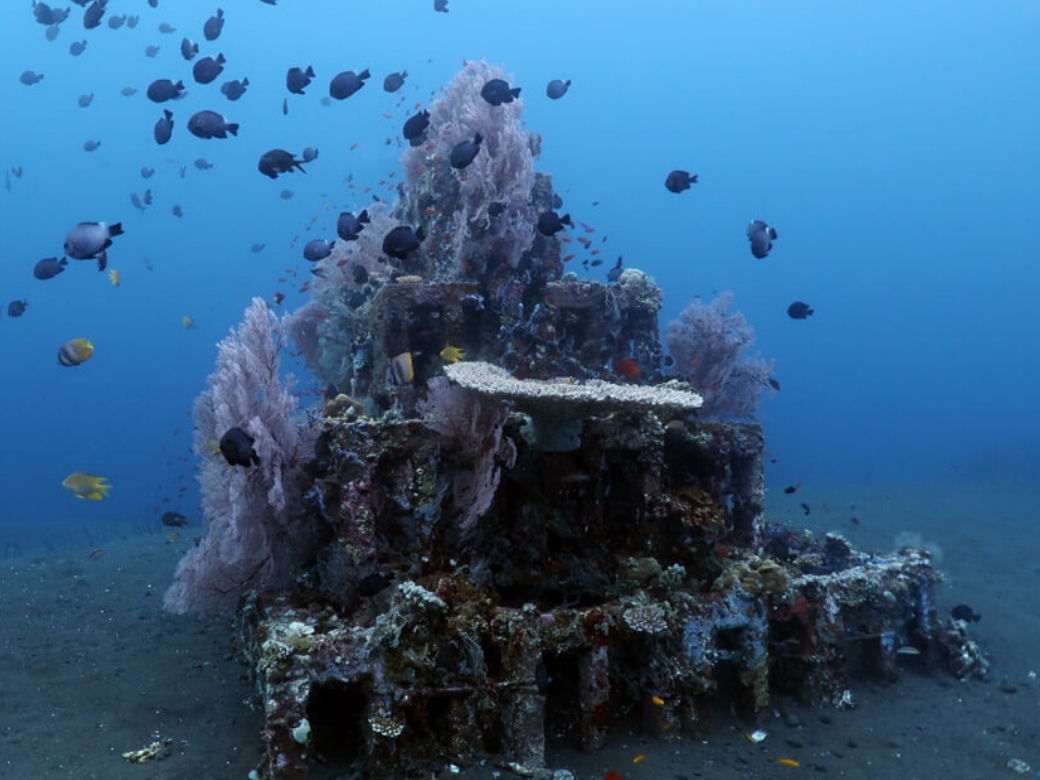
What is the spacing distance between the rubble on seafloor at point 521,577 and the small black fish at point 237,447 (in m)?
0.85

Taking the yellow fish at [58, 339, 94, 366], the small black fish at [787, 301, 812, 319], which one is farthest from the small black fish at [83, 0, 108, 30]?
the small black fish at [787, 301, 812, 319]

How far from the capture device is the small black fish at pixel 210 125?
319 inches

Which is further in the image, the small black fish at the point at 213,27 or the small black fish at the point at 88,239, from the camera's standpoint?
the small black fish at the point at 213,27

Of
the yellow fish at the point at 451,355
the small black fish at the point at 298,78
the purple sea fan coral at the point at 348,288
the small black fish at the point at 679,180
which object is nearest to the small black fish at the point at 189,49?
the small black fish at the point at 298,78

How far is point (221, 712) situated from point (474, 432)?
11.1 ft

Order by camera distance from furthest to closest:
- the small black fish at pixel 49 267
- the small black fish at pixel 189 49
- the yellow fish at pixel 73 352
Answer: the small black fish at pixel 189 49, the small black fish at pixel 49 267, the yellow fish at pixel 73 352

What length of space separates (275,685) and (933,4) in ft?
434

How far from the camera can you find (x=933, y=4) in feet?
336

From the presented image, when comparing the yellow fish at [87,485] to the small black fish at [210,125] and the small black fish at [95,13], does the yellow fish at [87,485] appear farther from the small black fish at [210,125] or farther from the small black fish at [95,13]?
the small black fish at [95,13]

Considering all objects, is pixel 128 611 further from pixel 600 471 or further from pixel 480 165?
pixel 480 165

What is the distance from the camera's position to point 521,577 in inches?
249

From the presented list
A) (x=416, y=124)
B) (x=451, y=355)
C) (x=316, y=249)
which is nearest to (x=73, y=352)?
(x=316, y=249)

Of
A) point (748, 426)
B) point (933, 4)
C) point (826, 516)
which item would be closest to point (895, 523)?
point (826, 516)

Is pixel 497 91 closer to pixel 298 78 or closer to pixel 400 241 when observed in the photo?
pixel 400 241
